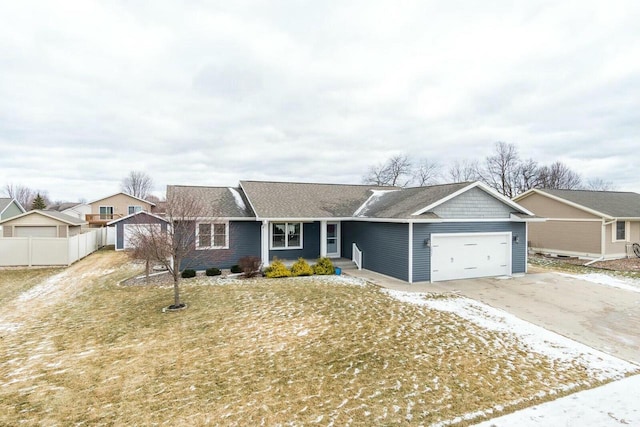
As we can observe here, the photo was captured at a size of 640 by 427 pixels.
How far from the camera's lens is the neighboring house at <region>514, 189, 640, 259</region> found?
19203 mm

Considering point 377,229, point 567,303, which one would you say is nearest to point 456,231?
point 377,229

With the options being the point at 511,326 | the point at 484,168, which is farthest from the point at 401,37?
the point at 484,168

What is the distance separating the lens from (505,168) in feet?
144

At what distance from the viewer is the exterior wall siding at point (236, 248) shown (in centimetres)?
1516

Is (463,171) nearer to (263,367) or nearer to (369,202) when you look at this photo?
(369,202)

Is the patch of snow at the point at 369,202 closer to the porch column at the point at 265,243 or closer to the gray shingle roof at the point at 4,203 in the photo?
the porch column at the point at 265,243

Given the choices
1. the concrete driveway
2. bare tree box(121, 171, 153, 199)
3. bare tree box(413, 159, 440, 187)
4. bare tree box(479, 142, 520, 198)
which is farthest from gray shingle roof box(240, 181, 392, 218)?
bare tree box(121, 171, 153, 199)

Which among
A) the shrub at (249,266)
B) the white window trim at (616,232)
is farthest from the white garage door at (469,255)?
the white window trim at (616,232)

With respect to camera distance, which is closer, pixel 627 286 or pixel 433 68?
pixel 627 286

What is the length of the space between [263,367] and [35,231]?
22524mm

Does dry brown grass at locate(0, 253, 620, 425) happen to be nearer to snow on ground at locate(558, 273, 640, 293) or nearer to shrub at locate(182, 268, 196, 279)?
shrub at locate(182, 268, 196, 279)

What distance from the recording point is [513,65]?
15.8 m

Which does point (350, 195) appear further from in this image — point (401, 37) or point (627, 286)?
point (627, 286)

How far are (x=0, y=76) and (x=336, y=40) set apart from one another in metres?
15.6
